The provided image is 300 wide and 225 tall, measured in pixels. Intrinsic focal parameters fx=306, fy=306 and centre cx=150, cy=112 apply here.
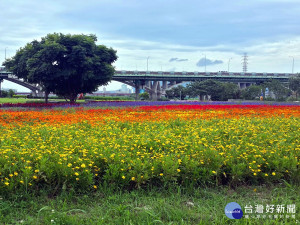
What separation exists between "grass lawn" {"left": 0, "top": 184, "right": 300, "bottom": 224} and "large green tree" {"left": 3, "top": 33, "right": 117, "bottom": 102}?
16.8 m

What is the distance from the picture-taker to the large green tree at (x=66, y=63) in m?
20.3

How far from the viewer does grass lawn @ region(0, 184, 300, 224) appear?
3.58 metres

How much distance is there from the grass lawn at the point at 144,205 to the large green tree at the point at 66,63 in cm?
1677

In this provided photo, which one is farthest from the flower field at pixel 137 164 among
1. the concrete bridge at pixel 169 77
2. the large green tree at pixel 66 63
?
the concrete bridge at pixel 169 77

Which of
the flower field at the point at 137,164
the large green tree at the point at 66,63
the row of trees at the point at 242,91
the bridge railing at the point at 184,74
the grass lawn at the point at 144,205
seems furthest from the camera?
the bridge railing at the point at 184,74

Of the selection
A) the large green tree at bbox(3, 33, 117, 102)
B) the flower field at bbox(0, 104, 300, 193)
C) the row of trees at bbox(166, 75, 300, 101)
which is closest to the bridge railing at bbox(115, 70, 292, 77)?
the row of trees at bbox(166, 75, 300, 101)

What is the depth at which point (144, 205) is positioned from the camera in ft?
13.3

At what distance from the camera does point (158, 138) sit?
21.0ft

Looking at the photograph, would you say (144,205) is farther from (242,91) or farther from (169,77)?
(169,77)

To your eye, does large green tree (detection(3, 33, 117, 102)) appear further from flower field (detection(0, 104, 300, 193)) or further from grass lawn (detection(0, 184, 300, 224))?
grass lawn (detection(0, 184, 300, 224))

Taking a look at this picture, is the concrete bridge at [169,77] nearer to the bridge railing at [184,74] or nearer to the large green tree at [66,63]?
the bridge railing at [184,74]

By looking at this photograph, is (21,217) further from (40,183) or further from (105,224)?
(105,224)

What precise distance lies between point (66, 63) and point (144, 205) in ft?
60.6

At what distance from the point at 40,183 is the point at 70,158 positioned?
0.57m
